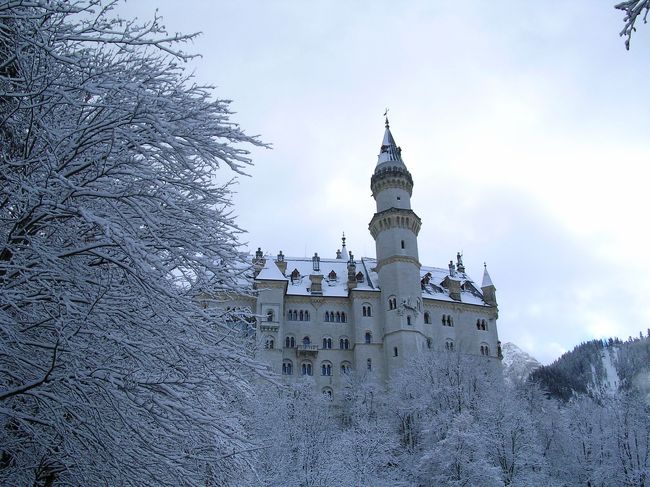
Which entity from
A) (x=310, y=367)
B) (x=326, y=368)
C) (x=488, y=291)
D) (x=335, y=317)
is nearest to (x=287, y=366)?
(x=310, y=367)

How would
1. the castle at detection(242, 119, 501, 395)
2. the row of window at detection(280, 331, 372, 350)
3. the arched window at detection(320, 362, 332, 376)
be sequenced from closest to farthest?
the castle at detection(242, 119, 501, 395) < the arched window at detection(320, 362, 332, 376) < the row of window at detection(280, 331, 372, 350)

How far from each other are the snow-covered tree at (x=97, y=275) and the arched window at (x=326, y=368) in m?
49.9

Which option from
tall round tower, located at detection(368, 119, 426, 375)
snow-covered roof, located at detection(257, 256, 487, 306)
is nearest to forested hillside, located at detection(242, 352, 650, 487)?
tall round tower, located at detection(368, 119, 426, 375)

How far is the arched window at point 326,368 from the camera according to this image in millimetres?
58219

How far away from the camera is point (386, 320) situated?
58250 mm

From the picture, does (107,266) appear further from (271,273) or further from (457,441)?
(271,273)

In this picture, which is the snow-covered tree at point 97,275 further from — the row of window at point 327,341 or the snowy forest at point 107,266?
the row of window at point 327,341

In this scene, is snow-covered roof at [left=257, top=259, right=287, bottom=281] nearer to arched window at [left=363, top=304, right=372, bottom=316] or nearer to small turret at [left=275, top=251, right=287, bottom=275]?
small turret at [left=275, top=251, right=287, bottom=275]

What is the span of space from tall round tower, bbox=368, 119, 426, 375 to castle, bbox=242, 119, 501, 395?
101mm

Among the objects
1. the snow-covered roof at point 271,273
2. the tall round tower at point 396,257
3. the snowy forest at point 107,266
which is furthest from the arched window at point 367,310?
the snowy forest at point 107,266

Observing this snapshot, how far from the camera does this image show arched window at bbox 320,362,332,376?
58.2 metres

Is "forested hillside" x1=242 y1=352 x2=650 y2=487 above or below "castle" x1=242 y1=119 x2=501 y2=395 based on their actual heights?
below

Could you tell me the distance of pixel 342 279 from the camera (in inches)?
2534

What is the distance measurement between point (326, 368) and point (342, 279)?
10371mm
